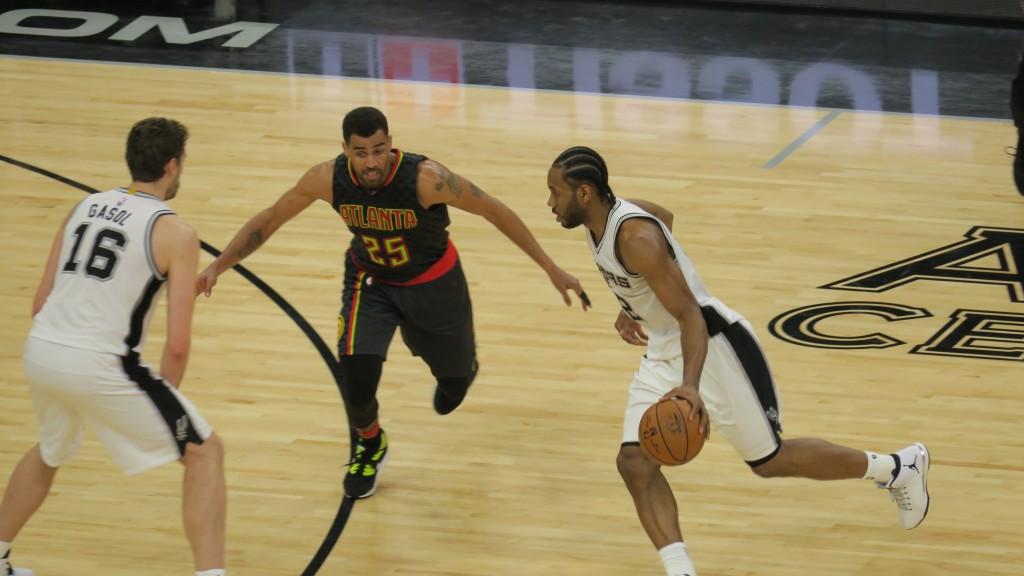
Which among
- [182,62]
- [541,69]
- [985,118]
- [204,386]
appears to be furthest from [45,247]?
[985,118]

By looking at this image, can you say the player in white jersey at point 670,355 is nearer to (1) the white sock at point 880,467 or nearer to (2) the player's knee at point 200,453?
(1) the white sock at point 880,467

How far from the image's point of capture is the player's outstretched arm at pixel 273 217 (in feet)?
20.4

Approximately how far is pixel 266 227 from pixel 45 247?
3.52 m

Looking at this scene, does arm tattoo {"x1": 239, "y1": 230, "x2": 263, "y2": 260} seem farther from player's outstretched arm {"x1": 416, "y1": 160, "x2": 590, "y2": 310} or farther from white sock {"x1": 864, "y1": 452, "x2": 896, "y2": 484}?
white sock {"x1": 864, "y1": 452, "x2": 896, "y2": 484}

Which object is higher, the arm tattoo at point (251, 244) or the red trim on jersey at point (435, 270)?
the arm tattoo at point (251, 244)

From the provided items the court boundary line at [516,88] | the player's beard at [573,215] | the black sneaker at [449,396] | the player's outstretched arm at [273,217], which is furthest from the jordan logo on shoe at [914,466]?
the court boundary line at [516,88]

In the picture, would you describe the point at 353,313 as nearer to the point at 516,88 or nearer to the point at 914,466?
the point at 914,466

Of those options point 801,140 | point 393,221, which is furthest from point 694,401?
point 801,140

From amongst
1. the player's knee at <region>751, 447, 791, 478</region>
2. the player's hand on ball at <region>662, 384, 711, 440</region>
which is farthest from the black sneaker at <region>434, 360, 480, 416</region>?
the player's hand on ball at <region>662, 384, 711, 440</region>

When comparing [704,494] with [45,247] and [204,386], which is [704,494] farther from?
[45,247]

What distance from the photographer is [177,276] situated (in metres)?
5.09

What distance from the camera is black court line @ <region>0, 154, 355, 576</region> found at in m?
6.03

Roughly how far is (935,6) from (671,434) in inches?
419

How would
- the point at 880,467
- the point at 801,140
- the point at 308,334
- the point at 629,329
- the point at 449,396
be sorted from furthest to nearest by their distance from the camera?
the point at 801,140
the point at 308,334
the point at 449,396
the point at 629,329
the point at 880,467
